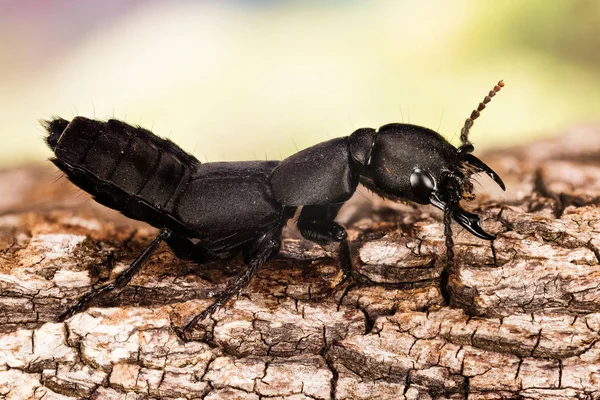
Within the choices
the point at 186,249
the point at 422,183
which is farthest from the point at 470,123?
the point at 186,249

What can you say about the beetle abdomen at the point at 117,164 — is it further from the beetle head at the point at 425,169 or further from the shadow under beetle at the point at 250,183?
the beetle head at the point at 425,169

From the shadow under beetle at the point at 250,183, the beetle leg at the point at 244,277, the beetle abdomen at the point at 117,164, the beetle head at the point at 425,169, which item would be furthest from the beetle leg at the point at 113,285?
the beetle head at the point at 425,169

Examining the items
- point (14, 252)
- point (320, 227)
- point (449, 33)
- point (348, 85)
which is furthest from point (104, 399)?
point (449, 33)

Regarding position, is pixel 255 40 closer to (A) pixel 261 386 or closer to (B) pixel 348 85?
(B) pixel 348 85

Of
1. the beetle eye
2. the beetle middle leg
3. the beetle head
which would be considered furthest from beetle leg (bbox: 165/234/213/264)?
the beetle eye

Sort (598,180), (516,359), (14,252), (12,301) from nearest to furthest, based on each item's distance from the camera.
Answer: (516,359), (12,301), (14,252), (598,180)

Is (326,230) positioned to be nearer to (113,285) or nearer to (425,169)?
(425,169)
